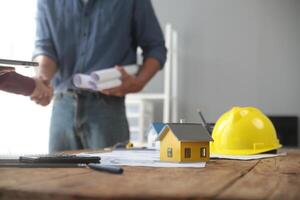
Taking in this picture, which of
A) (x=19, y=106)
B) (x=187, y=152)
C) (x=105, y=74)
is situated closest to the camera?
(x=187, y=152)

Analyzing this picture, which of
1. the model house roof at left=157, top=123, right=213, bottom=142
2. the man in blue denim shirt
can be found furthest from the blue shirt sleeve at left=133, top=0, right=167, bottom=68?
the model house roof at left=157, top=123, right=213, bottom=142

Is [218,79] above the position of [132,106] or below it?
above

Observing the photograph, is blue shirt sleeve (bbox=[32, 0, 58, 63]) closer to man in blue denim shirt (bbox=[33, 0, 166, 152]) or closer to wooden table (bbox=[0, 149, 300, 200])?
man in blue denim shirt (bbox=[33, 0, 166, 152])

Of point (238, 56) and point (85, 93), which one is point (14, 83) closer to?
point (85, 93)

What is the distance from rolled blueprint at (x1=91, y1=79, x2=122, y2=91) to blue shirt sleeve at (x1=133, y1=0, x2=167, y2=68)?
21 centimetres


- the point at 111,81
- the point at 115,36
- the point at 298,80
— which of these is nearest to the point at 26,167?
the point at 111,81

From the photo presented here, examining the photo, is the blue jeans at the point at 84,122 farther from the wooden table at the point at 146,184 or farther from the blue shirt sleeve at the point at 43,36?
the wooden table at the point at 146,184

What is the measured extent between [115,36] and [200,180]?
1.07m

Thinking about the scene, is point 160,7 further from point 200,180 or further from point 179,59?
point 200,180

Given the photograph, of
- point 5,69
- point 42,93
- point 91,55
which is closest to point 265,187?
point 5,69

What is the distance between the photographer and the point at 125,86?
143cm

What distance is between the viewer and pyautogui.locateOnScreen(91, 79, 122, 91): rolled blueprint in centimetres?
136

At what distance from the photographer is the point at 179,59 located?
155 inches

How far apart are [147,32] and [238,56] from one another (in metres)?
2.44
